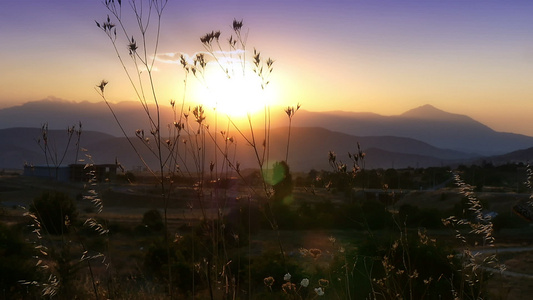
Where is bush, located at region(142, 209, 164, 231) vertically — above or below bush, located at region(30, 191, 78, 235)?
below

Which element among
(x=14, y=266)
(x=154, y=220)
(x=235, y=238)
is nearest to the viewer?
(x=235, y=238)

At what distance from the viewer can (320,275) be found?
795cm

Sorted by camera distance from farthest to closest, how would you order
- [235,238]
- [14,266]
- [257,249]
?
1. [257,249]
2. [14,266]
3. [235,238]

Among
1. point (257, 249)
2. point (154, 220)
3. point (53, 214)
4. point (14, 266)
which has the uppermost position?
point (53, 214)

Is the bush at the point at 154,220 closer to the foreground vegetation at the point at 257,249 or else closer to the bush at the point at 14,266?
the foreground vegetation at the point at 257,249

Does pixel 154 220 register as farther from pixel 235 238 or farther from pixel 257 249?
pixel 235 238

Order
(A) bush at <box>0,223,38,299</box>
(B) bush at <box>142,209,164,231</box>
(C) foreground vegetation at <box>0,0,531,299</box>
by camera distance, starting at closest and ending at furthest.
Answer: (C) foreground vegetation at <box>0,0,531,299</box> < (A) bush at <box>0,223,38,299</box> < (B) bush at <box>142,209,164,231</box>

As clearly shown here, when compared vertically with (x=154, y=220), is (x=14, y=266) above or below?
above

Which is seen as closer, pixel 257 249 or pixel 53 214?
pixel 53 214

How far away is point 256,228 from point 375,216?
897 cm

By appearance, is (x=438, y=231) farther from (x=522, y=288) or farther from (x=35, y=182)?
(x=35, y=182)

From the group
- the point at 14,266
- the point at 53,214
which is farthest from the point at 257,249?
the point at 14,266

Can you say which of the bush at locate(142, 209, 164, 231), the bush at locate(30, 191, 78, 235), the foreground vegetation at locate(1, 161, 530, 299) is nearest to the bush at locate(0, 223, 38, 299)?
the foreground vegetation at locate(1, 161, 530, 299)

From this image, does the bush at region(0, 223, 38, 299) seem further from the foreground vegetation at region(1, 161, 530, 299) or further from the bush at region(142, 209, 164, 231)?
the bush at region(142, 209, 164, 231)
